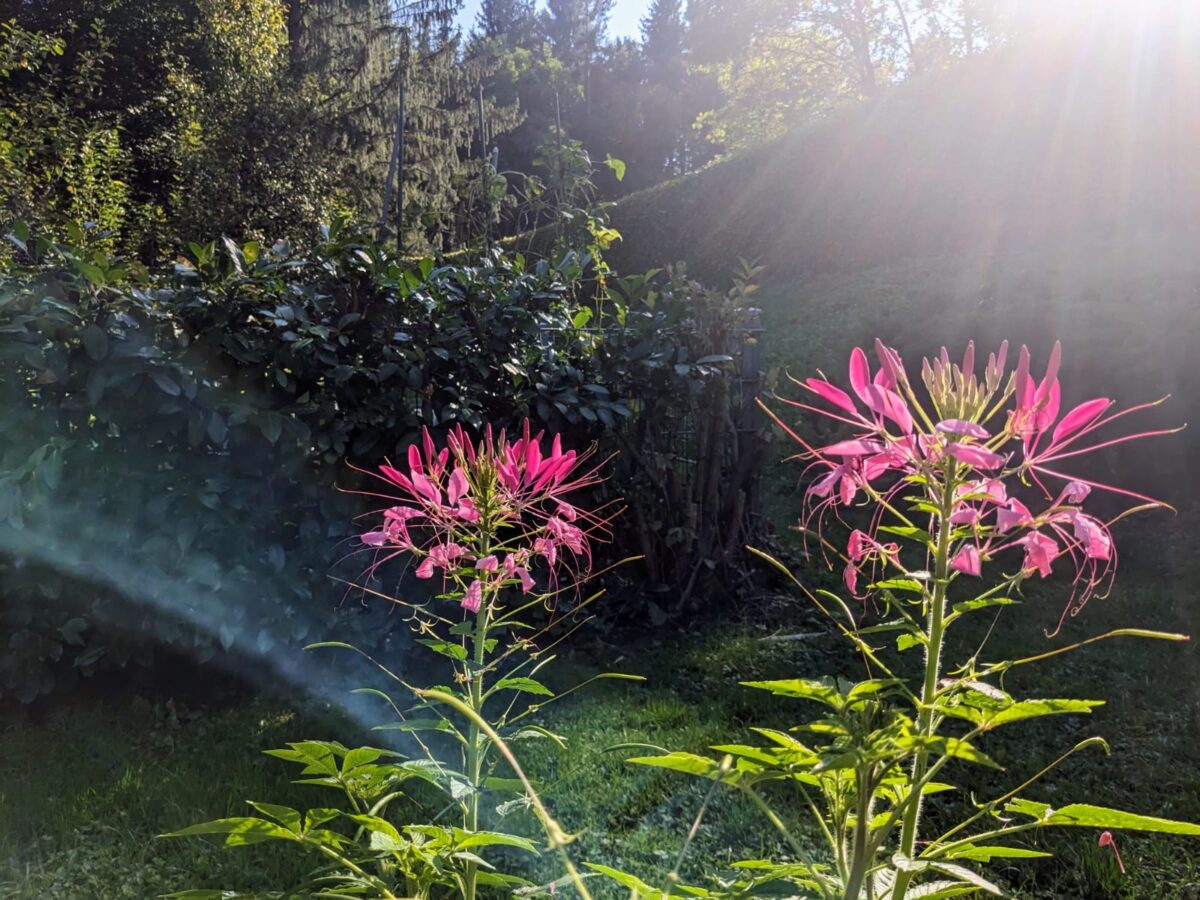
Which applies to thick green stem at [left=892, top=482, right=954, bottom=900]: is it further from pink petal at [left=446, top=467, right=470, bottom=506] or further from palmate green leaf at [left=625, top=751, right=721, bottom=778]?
pink petal at [left=446, top=467, right=470, bottom=506]

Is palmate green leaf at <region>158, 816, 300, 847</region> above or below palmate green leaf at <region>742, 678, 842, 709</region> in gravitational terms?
below

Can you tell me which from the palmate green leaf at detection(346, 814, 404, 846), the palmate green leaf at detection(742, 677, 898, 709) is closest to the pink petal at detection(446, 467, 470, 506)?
the palmate green leaf at detection(346, 814, 404, 846)

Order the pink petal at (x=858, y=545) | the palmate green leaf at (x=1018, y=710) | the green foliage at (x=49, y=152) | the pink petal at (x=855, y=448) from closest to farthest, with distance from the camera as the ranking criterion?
the palmate green leaf at (x=1018, y=710)
the pink petal at (x=855, y=448)
the pink petal at (x=858, y=545)
the green foliage at (x=49, y=152)

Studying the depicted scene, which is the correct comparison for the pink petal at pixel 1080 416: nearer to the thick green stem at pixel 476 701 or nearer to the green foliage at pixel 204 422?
the thick green stem at pixel 476 701

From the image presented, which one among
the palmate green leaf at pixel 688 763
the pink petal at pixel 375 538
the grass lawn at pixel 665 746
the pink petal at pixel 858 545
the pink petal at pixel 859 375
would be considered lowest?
the grass lawn at pixel 665 746

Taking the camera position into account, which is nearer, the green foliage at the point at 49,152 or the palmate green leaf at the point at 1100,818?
the palmate green leaf at the point at 1100,818

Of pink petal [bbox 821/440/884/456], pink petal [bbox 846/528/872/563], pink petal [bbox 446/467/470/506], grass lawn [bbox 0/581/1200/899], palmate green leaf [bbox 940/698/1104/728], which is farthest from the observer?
grass lawn [bbox 0/581/1200/899]

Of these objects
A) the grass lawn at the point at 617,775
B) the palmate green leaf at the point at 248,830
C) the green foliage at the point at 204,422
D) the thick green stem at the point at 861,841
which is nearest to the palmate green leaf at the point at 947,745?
the thick green stem at the point at 861,841

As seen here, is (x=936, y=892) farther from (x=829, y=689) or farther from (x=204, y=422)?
(x=204, y=422)

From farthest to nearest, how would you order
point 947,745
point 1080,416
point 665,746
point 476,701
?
point 665,746 < point 476,701 < point 1080,416 < point 947,745

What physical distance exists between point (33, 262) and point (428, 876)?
2507mm

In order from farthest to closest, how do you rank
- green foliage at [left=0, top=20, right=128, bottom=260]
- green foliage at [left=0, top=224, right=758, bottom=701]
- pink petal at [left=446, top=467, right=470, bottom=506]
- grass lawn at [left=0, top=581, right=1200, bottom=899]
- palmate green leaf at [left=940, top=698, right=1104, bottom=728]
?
green foliage at [left=0, top=20, right=128, bottom=260] → green foliage at [left=0, top=224, right=758, bottom=701] → grass lawn at [left=0, top=581, right=1200, bottom=899] → pink petal at [left=446, top=467, right=470, bottom=506] → palmate green leaf at [left=940, top=698, right=1104, bottom=728]

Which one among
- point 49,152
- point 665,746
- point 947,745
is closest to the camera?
point 947,745

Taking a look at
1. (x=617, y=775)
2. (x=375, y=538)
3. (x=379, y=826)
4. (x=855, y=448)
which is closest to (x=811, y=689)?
(x=855, y=448)
